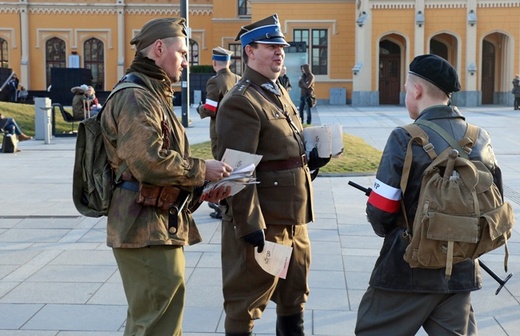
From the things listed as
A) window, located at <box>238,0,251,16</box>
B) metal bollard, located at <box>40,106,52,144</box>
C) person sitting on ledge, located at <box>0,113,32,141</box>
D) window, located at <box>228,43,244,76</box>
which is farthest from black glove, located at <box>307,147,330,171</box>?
window, located at <box>238,0,251,16</box>

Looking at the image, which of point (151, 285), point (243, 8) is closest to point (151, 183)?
point (151, 285)

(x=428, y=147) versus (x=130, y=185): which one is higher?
(x=428, y=147)

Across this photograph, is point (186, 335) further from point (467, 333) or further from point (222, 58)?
point (222, 58)

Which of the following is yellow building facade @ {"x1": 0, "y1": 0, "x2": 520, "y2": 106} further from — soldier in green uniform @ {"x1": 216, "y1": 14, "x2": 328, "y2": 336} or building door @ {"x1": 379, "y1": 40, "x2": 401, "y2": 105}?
soldier in green uniform @ {"x1": 216, "y1": 14, "x2": 328, "y2": 336}

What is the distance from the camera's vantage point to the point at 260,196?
14.2 feet

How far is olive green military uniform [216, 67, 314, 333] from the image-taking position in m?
4.24

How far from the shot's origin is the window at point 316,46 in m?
40.0

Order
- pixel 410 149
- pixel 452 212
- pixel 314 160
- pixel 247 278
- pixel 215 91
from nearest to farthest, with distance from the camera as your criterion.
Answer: pixel 452 212
pixel 410 149
pixel 247 278
pixel 314 160
pixel 215 91

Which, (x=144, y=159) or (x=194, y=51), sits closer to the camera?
(x=144, y=159)

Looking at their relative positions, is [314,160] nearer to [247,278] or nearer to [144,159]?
[247,278]

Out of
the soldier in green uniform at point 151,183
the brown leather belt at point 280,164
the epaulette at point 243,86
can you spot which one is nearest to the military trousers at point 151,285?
the soldier in green uniform at point 151,183

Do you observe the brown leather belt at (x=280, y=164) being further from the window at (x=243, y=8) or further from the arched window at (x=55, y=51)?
the arched window at (x=55, y=51)

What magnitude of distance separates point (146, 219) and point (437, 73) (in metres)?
1.52

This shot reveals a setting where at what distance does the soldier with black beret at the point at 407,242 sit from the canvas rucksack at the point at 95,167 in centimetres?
125
